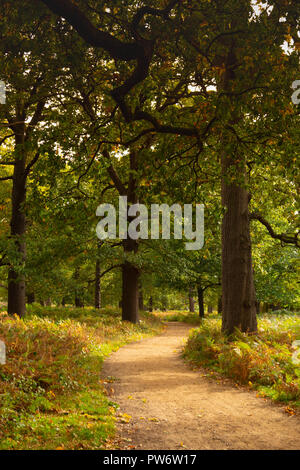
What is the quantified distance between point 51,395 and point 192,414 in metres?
2.58

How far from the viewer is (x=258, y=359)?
959 centimetres

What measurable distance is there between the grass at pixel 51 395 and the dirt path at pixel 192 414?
499 mm

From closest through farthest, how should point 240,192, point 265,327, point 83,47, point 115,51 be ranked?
1. point 115,51
2. point 83,47
3. point 240,192
4. point 265,327

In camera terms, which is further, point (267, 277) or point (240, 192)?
point (267, 277)

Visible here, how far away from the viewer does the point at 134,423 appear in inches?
259

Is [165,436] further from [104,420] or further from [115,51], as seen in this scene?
[115,51]

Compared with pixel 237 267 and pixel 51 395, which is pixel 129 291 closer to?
pixel 237 267

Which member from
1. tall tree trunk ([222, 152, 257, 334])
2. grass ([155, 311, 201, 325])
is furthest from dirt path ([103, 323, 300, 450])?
grass ([155, 311, 201, 325])

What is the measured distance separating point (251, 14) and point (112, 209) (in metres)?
12.3

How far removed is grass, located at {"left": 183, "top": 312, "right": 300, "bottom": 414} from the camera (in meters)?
8.09

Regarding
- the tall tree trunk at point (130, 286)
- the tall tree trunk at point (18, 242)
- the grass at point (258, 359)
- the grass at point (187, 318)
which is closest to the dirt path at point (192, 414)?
the grass at point (258, 359)

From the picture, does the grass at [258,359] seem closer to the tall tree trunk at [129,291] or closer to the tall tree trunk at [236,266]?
the tall tree trunk at [236,266]

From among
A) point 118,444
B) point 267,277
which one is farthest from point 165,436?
point 267,277

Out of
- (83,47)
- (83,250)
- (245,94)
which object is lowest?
(83,250)
